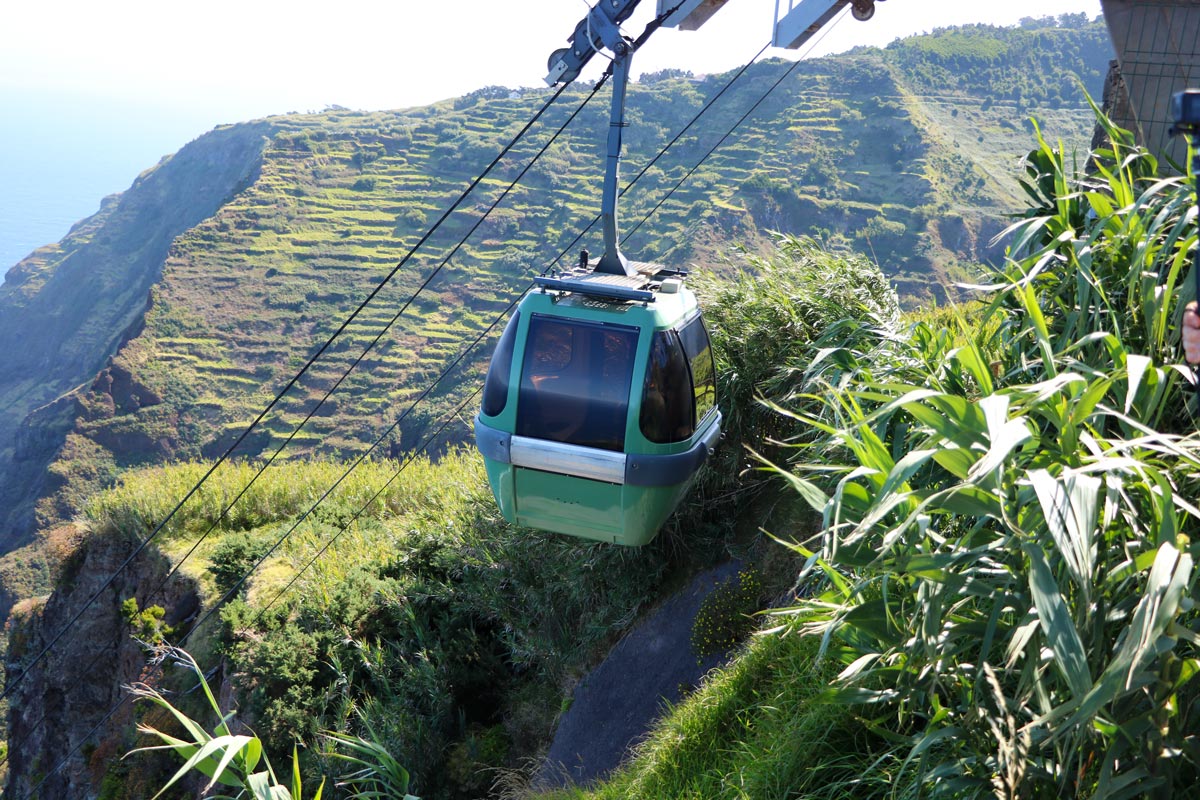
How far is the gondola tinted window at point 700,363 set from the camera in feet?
19.7

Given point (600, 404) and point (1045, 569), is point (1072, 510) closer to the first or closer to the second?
point (1045, 569)

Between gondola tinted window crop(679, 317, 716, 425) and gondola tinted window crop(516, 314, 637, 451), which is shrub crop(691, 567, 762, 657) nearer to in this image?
gondola tinted window crop(679, 317, 716, 425)

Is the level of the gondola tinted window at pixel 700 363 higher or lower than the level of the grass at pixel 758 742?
higher

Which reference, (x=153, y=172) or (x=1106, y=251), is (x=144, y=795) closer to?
(x=1106, y=251)

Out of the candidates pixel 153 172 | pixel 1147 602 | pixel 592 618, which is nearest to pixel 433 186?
pixel 153 172

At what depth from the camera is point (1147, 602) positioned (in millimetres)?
2270

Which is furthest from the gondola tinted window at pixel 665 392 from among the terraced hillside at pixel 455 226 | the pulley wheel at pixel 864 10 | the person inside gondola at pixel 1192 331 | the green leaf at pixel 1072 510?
the terraced hillside at pixel 455 226

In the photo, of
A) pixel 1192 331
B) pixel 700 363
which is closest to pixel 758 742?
pixel 700 363

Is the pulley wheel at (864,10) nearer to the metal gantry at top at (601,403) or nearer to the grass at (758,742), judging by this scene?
the metal gantry at top at (601,403)

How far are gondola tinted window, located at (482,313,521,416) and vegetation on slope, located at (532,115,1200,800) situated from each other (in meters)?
2.54

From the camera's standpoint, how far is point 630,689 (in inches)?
281

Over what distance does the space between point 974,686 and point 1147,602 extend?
2.54ft

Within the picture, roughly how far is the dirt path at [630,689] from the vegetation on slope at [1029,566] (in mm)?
2172

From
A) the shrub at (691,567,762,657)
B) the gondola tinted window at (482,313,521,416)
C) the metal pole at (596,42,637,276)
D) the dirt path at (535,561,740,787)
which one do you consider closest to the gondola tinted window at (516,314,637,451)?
the gondola tinted window at (482,313,521,416)
